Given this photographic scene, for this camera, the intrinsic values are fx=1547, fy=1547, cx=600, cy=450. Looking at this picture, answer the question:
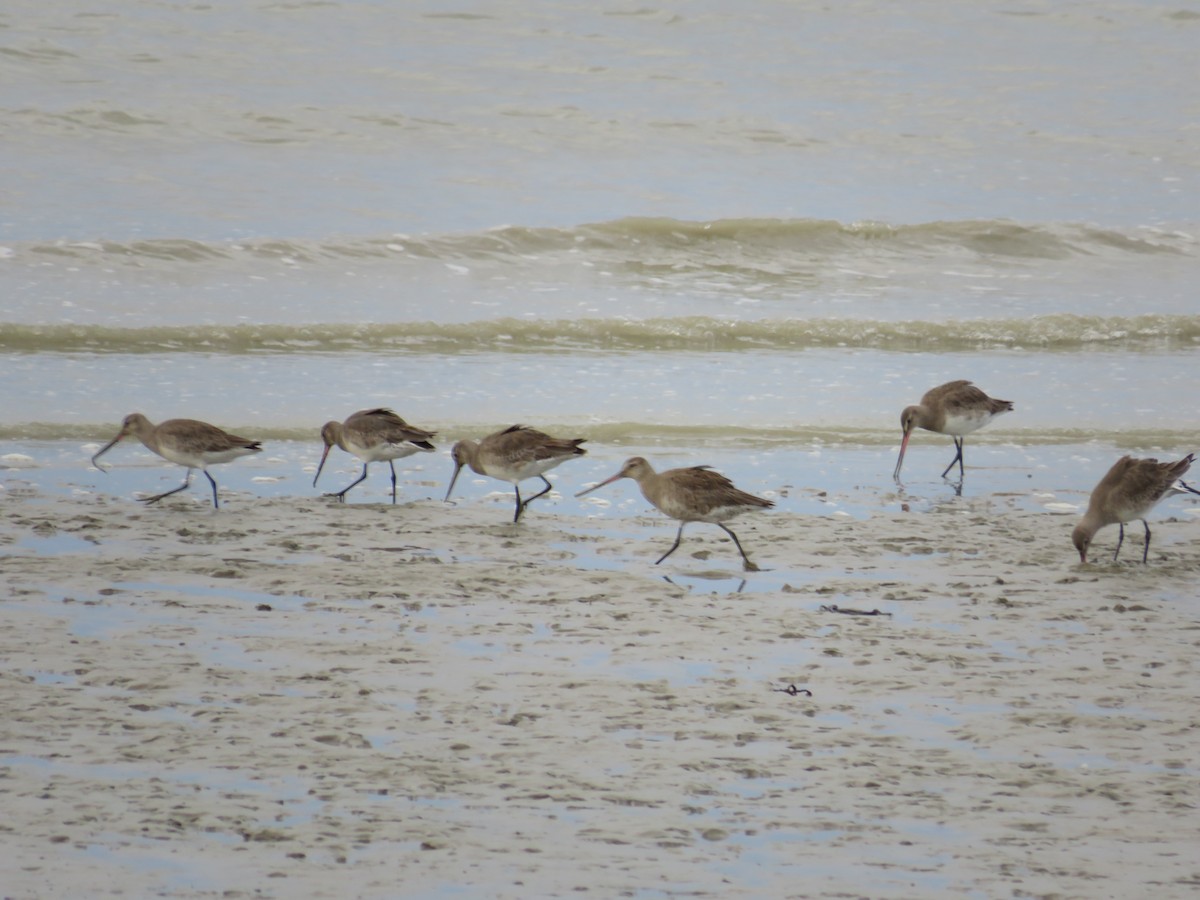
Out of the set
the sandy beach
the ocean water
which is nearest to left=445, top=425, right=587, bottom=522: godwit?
the sandy beach

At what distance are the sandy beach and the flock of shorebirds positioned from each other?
30 cm

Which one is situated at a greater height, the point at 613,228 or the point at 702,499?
the point at 613,228

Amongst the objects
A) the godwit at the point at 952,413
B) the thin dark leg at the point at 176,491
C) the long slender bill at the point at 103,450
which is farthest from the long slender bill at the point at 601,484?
the long slender bill at the point at 103,450

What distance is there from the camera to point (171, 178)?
20.6 meters

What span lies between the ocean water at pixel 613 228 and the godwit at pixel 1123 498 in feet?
6.01

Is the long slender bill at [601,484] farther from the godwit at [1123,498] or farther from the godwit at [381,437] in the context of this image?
the godwit at [1123,498]

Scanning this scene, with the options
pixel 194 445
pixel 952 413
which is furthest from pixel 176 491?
pixel 952 413

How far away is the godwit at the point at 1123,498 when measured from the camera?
334 inches

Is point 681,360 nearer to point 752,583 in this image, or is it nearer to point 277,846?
point 752,583

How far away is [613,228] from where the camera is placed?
777 inches

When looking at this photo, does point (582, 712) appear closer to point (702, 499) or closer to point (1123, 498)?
point (702, 499)

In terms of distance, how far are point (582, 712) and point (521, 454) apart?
3838 mm

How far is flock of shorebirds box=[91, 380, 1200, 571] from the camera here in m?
8.50

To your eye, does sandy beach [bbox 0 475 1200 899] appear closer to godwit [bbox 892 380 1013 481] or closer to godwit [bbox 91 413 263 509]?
godwit [bbox 91 413 263 509]
